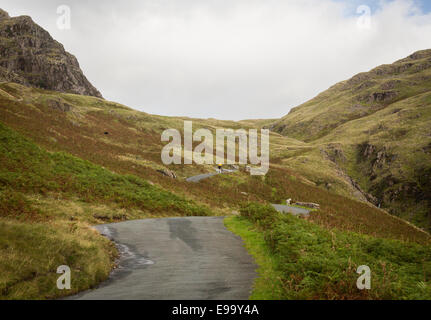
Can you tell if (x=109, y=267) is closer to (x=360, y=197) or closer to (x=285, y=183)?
(x=285, y=183)

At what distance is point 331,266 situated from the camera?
771 cm

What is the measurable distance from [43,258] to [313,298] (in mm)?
8247

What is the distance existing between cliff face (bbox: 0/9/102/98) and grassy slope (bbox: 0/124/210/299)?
4205 inches

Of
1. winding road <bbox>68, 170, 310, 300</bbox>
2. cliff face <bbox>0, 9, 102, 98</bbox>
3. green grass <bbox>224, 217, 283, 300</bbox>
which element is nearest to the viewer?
green grass <bbox>224, 217, 283, 300</bbox>

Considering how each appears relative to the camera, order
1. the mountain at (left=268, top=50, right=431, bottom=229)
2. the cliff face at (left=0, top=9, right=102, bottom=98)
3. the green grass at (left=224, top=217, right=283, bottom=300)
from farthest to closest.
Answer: the cliff face at (left=0, top=9, right=102, bottom=98) < the mountain at (left=268, top=50, right=431, bottom=229) < the green grass at (left=224, top=217, right=283, bottom=300)

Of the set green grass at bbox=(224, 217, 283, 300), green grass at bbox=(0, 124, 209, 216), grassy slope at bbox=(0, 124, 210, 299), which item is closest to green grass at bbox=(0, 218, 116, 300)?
grassy slope at bbox=(0, 124, 210, 299)

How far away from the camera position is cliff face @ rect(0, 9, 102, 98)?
113188 millimetres

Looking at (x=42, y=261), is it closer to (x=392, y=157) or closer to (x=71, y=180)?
(x=71, y=180)

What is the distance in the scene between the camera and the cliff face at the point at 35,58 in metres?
113

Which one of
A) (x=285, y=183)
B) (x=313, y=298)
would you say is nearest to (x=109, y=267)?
(x=313, y=298)

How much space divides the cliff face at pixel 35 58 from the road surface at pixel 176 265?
12144cm

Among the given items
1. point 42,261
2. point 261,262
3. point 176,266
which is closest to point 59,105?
point 42,261

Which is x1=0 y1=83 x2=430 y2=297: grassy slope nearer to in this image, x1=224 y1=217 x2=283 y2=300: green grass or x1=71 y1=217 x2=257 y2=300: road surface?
x1=71 y1=217 x2=257 y2=300: road surface

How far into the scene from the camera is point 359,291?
6469 mm
